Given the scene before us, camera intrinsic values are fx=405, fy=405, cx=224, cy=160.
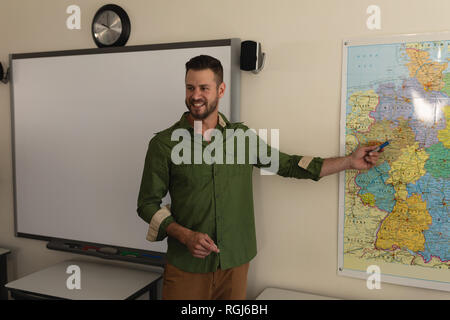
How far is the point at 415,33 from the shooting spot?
5.77 feet

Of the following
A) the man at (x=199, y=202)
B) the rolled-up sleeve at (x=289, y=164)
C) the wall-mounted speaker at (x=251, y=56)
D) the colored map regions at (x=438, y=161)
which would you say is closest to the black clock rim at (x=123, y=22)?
the wall-mounted speaker at (x=251, y=56)

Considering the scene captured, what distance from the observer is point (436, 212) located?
1.77 metres

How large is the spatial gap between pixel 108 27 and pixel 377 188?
172 centimetres

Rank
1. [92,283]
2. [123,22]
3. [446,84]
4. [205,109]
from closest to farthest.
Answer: [205,109] < [446,84] < [92,283] < [123,22]

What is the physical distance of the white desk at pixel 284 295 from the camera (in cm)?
194

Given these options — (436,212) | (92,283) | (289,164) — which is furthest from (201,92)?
(92,283)

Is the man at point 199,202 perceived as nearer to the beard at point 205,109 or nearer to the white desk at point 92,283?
the beard at point 205,109

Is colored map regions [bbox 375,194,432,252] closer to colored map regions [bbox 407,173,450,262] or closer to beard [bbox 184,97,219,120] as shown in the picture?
colored map regions [bbox 407,173,450,262]

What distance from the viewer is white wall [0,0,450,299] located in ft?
6.14

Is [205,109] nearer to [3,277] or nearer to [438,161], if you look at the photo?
[438,161]

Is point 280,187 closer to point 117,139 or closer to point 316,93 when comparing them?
point 316,93

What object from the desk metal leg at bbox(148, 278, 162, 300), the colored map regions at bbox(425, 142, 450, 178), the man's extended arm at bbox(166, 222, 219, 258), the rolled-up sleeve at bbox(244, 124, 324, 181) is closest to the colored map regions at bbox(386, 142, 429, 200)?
the colored map regions at bbox(425, 142, 450, 178)

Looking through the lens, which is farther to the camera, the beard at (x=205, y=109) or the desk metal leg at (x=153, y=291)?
the desk metal leg at (x=153, y=291)

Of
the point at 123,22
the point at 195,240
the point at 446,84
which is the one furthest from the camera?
the point at 123,22
